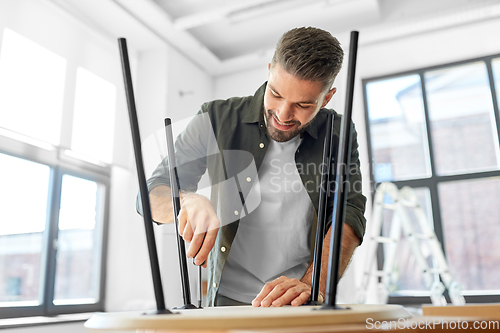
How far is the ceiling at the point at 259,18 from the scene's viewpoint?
3436 mm

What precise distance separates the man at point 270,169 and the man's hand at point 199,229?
0.94 feet

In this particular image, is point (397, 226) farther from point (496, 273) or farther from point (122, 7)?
point (122, 7)

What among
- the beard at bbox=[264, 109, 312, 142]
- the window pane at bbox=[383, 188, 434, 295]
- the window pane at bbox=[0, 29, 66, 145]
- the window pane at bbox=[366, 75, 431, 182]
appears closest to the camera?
the beard at bbox=[264, 109, 312, 142]

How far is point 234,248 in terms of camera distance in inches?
47.1

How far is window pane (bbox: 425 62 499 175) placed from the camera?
3730mm

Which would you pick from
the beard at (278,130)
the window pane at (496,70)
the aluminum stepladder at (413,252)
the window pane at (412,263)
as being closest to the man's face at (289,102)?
the beard at (278,130)

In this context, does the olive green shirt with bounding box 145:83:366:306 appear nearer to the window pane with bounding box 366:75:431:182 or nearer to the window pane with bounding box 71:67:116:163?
the window pane with bounding box 71:67:116:163

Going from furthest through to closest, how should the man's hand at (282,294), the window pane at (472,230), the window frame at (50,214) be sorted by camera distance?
1. the window pane at (472,230)
2. the window frame at (50,214)
3. the man's hand at (282,294)

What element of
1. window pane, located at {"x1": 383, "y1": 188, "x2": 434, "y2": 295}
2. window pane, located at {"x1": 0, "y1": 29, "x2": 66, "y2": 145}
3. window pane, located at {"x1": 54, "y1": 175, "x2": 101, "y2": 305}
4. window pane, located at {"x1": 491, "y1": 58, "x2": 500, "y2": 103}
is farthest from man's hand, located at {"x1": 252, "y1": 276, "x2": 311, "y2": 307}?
window pane, located at {"x1": 491, "y1": 58, "x2": 500, "y2": 103}

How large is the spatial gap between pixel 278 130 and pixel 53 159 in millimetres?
2459

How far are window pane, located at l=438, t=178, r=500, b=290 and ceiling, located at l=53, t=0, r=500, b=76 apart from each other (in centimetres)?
142

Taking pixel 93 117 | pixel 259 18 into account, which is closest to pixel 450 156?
pixel 259 18

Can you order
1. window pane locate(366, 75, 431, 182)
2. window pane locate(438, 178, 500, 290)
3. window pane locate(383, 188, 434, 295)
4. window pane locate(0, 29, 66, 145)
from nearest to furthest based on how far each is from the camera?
window pane locate(0, 29, 66, 145) < window pane locate(438, 178, 500, 290) < window pane locate(383, 188, 434, 295) < window pane locate(366, 75, 431, 182)

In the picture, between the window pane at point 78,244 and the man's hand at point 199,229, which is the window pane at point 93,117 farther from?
the man's hand at point 199,229
